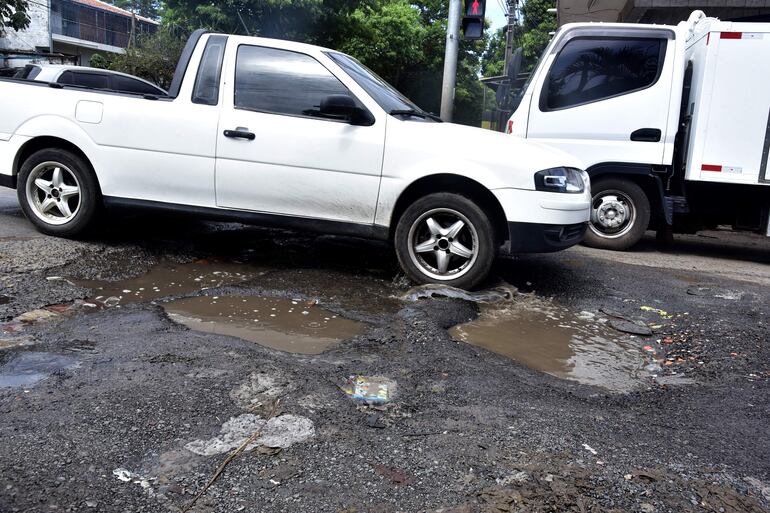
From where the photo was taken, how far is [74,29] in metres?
46.6

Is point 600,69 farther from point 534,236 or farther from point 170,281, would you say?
point 170,281

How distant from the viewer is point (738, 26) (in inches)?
275

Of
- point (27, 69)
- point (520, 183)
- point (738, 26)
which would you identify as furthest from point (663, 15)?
point (27, 69)

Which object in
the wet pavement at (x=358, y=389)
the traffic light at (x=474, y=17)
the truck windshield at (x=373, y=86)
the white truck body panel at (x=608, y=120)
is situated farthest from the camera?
the traffic light at (x=474, y=17)

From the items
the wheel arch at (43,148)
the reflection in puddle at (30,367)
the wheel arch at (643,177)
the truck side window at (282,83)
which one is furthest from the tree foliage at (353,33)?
the reflection in puddle at (30,367)

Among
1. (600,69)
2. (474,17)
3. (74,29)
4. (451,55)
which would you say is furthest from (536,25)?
(600,69)

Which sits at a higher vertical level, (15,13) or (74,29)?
(74,29)

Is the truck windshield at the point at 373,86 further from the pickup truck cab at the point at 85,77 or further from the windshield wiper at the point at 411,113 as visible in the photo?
the pickup truck cab at the point at 85,77

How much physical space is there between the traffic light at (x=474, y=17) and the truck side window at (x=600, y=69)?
13.2 feet

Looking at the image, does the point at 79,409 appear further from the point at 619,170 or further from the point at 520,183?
the point at 619,170

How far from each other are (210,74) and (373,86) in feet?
4.31

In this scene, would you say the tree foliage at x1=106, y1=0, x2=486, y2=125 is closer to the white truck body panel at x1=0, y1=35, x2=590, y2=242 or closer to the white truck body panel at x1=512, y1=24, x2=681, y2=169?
the white truck body panel at x1=0, y1=35, x2=590, y2=242

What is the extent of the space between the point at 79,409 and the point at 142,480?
0.65 metres

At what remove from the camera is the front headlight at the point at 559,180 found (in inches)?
198
